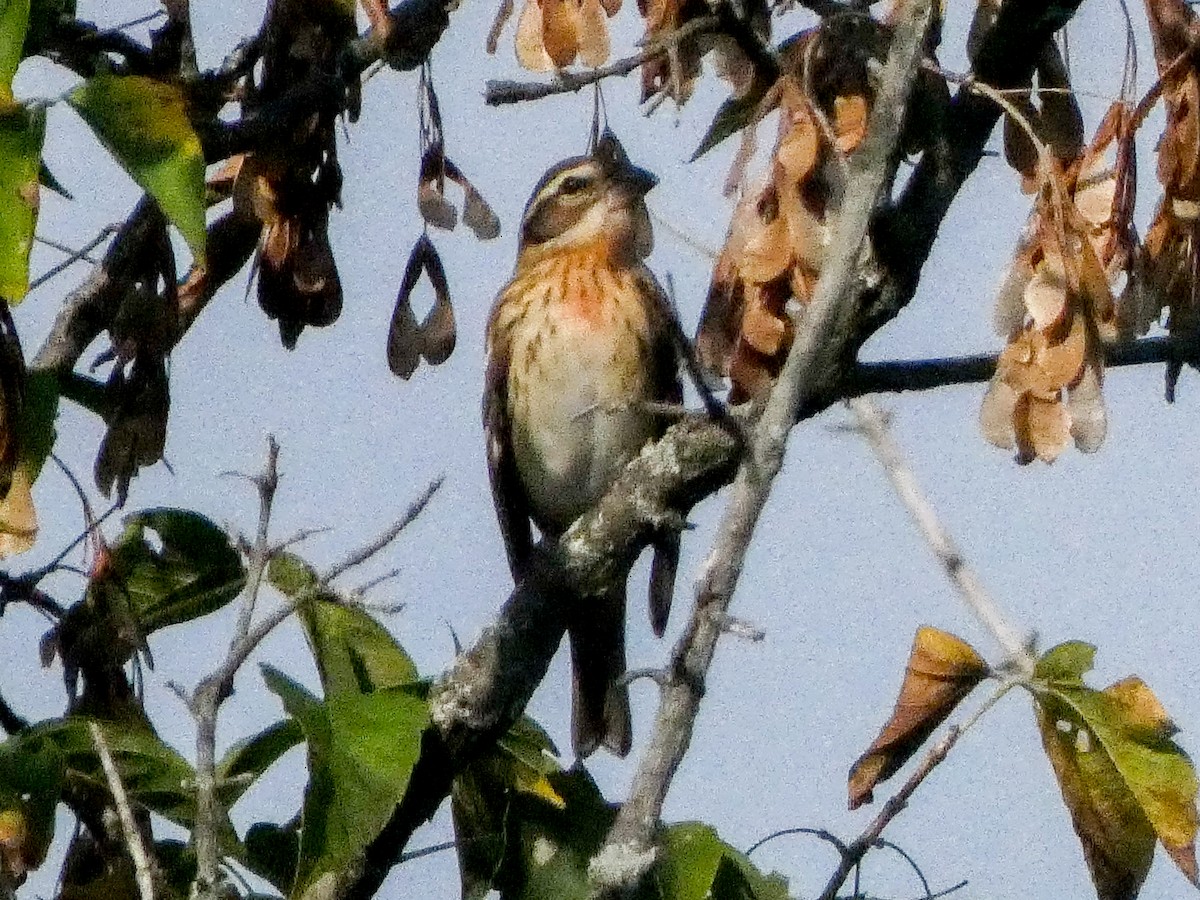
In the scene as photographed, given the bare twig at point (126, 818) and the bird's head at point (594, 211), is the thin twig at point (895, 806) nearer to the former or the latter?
the bare twig at point (126, 818)

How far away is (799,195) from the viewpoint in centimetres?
312

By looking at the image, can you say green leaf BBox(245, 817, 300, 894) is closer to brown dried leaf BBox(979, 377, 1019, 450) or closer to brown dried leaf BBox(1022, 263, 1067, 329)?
brown dried leaf BBox(979, 377, 1019, 450)

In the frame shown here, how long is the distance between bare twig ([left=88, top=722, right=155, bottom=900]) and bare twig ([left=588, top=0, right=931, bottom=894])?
25.4 inches

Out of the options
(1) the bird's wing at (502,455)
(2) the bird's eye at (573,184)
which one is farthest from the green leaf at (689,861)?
(2) the bird's eye at (573,184)

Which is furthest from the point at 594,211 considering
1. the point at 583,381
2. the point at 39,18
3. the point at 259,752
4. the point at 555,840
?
the point at 39,18

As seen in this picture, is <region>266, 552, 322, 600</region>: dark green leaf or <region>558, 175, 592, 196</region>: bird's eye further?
<region>558, 175, 592, 196</region>: bird's eye

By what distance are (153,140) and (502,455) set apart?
4146mm

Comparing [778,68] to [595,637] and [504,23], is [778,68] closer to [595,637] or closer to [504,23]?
[504,23]

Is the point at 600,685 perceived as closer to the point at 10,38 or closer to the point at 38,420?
the point at 38,420

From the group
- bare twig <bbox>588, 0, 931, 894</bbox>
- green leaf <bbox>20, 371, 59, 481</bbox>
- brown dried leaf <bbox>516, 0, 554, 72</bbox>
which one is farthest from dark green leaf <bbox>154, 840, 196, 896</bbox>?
brown dried leaf <bbox>516, 0, 554, 72</bbox>

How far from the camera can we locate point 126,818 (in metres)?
3.14

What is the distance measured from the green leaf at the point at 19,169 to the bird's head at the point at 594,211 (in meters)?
4.07

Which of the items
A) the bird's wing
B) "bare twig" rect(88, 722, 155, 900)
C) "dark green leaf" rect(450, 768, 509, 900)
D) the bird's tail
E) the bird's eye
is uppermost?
"bare twig" rect(88, 722, 155, 900)

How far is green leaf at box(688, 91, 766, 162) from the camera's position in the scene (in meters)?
3.58
